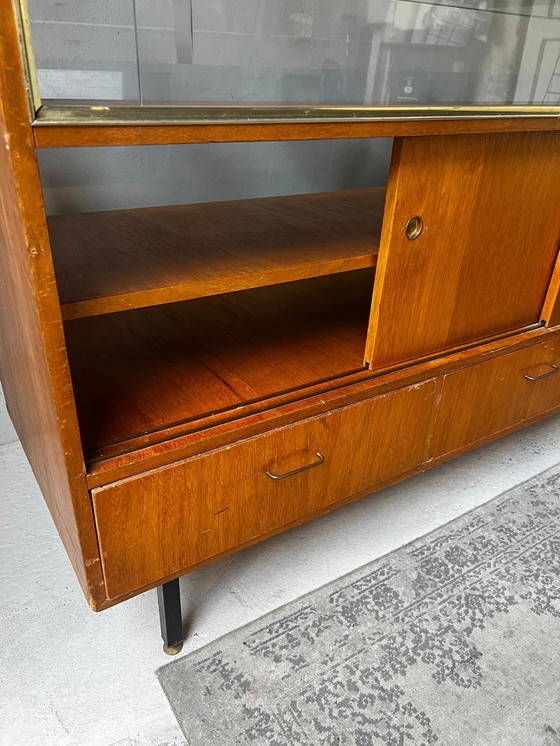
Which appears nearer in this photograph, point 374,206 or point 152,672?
point 152,672

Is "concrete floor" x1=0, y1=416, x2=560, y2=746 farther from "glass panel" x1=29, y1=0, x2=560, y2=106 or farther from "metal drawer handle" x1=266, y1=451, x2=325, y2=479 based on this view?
"glass panel" x1=29, y1=0, x2=560, y2=106

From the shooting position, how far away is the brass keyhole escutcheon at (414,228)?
0.72 metres

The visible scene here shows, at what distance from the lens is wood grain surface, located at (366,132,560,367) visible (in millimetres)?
700

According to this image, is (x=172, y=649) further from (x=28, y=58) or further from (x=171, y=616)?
(x=28, y=58)

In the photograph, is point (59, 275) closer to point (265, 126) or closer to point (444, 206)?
point (265, 126)

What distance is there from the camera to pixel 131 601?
0.90 m

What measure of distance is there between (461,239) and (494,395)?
0.32 meters

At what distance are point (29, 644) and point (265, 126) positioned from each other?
0.76 m

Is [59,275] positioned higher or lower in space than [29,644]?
higher

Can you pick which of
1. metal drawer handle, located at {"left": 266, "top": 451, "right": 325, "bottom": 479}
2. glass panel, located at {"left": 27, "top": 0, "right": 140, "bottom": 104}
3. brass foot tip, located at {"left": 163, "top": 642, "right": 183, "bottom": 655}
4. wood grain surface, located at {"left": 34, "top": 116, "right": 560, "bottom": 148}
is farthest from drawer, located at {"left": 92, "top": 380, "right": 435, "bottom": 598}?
glass panel, located at {"left": 27, "top": 0, "right": 140, "bottom": 104}

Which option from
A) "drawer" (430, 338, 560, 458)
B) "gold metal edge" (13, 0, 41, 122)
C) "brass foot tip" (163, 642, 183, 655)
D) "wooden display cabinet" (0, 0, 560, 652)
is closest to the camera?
"gold metal edge" (13, 0, 41, 122)

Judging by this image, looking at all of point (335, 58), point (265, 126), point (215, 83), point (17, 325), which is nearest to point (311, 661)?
point (17, 325)

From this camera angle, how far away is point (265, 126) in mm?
546

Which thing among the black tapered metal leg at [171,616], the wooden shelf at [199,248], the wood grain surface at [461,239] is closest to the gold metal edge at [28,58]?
the wooden shelf at [199,248]
